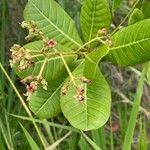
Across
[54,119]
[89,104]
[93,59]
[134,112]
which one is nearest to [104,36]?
[93,59]

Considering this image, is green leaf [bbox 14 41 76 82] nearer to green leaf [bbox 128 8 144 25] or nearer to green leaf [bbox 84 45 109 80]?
green leaf [bbox 84 45 109 80]

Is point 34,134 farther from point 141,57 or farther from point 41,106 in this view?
point 141,57

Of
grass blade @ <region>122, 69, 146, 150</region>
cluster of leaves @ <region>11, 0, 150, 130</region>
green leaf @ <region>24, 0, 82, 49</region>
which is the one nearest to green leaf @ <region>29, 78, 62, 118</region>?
cluster of leaves @ <region>11, 0, 150, 130</region>

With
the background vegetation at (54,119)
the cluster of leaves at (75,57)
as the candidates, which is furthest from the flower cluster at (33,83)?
the background vegetation at (54,119)

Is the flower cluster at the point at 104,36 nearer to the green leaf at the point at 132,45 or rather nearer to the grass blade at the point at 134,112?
the green leaf at the point at 132,45

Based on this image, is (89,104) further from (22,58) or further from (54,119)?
(54,119)
